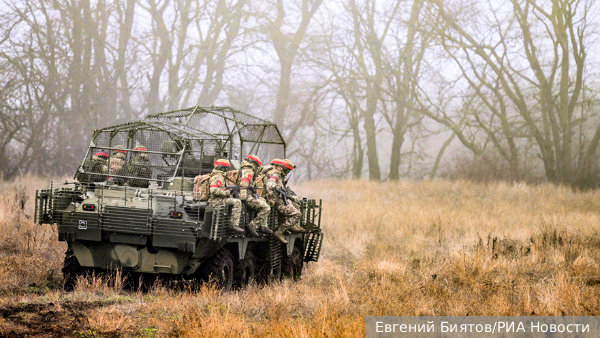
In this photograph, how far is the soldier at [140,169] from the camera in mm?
11052

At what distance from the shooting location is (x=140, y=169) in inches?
445

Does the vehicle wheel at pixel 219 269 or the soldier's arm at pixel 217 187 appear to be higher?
the soldier's arm at pixel 217 187

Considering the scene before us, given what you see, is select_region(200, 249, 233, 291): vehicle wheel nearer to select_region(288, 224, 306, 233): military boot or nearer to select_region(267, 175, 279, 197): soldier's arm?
select_region(267, 175, 279, 197): soldier's arm

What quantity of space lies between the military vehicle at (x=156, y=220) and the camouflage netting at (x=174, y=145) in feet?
0.07

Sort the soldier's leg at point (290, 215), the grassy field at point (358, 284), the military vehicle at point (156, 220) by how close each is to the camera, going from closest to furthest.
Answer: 1. the grassy field at point (358, 284)
2. the military vehicle at point (156, 220)
3. the soldier's leg at point (290, 215)

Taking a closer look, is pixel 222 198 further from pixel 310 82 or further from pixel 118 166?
pixel 310 82

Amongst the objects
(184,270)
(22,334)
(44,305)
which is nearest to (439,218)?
(184,270)

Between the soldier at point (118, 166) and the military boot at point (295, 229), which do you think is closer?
the soldier at point (118, 166)

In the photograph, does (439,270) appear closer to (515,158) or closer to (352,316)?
(352,316)

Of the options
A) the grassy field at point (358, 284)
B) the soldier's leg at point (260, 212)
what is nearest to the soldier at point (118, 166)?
the grassy field at point (358, 284)

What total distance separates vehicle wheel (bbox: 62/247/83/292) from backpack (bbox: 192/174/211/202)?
187cm

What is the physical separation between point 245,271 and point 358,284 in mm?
1736

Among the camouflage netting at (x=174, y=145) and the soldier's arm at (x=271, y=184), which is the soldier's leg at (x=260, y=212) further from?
the camouflage netting at (x=174, y=145)

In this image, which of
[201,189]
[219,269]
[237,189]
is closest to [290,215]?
[237,189]
